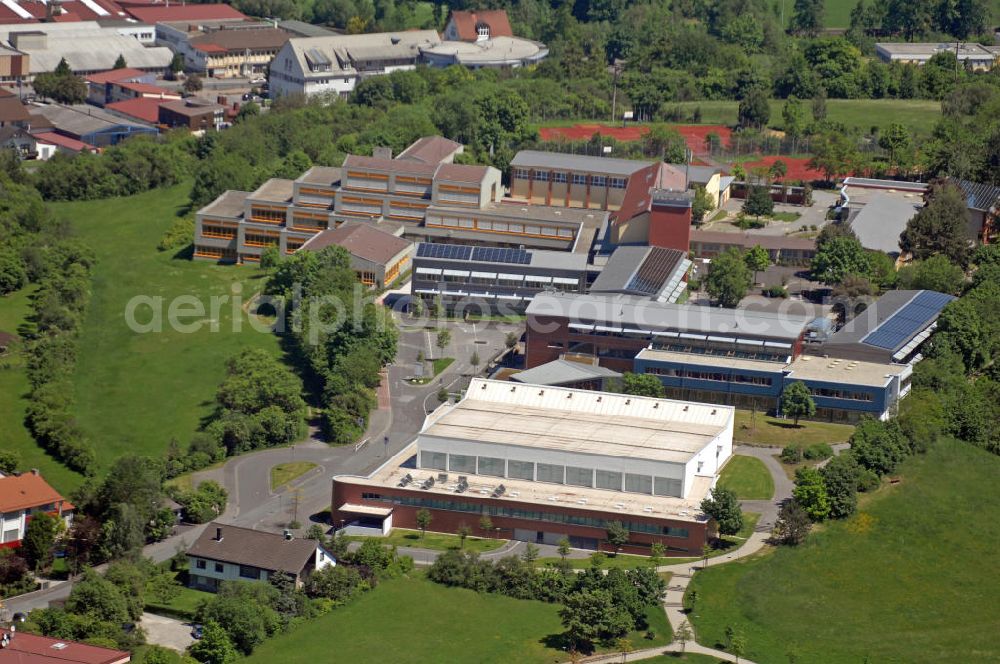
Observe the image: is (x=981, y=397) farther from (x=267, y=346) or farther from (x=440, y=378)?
(x=267, y=346)

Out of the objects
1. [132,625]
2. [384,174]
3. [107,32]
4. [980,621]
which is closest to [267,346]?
[384,174]

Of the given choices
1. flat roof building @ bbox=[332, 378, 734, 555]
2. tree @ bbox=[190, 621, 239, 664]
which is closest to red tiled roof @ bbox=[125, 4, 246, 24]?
flat roof building @ bbox=[332, 378, 734, 555]

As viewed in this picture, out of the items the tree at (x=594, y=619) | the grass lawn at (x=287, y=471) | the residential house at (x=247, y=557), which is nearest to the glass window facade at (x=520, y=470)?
the grass lawn at (x=287, y=471)

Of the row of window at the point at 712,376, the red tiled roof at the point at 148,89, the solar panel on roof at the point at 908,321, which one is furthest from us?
the red tiled roof at the point at 148,89

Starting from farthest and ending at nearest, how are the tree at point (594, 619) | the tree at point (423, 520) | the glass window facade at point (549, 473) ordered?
the glass window facade at point (549, 473) < the tree at point (423, 520) < the tree at point (594, 619)

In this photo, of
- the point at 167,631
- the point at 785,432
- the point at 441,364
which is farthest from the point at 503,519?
the point at 441,364

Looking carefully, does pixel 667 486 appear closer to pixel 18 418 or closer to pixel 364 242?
pixel 18 418

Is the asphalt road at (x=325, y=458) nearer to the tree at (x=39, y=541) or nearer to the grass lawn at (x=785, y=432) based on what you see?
the tree at (x=39, y=541)
